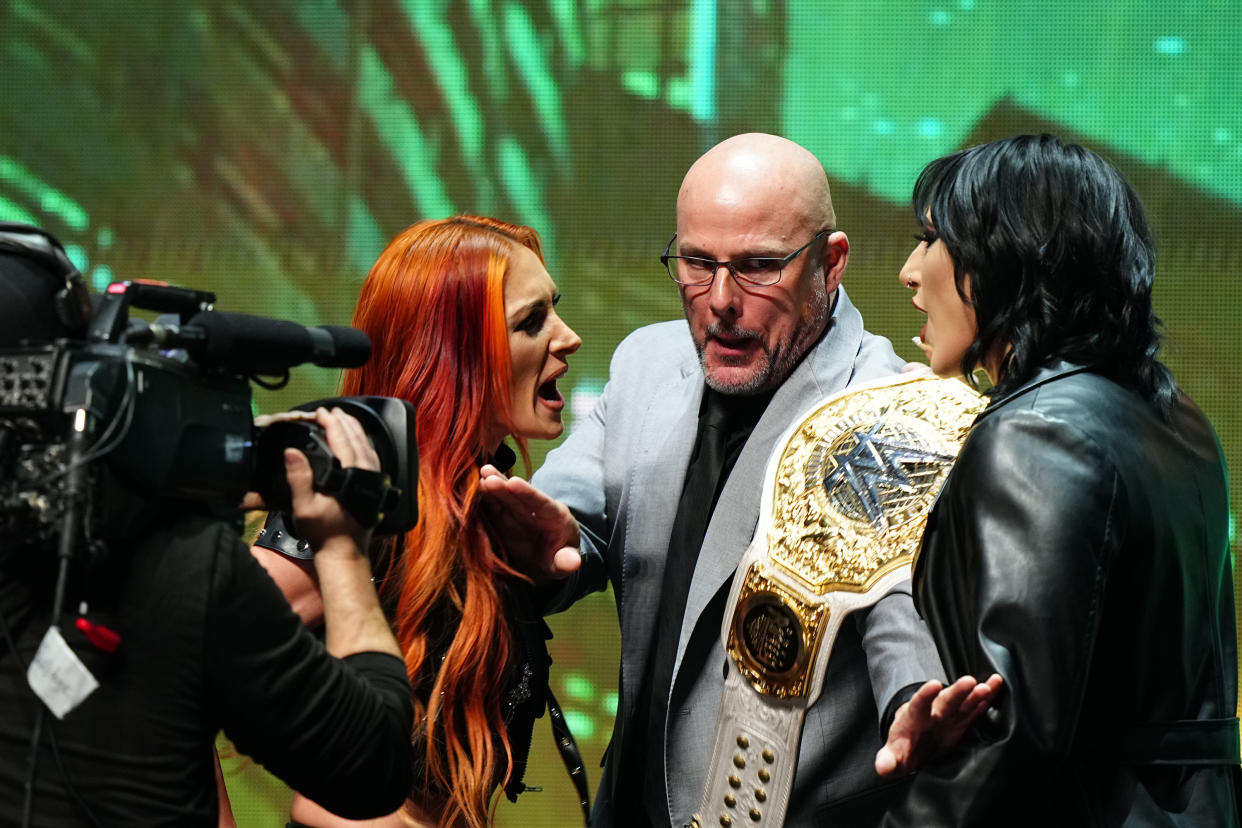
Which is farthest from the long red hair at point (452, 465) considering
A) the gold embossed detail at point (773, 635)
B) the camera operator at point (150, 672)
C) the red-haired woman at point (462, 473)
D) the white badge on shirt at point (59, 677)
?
the white badge on shirt at point (59, 677)

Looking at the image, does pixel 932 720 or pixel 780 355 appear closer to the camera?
pixel 932 720

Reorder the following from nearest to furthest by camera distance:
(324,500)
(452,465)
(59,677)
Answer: (59,677) → (324,500) → (452,465)

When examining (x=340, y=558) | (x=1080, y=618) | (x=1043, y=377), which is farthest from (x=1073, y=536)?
(x=340, y=558)

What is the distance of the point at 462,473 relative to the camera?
199 centimetres

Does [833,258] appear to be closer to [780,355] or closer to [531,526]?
[780,355]

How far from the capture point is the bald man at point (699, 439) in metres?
2.01

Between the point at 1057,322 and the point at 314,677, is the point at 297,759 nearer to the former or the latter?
the point at 314,677

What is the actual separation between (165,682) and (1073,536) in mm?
897

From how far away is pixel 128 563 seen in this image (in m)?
1.18

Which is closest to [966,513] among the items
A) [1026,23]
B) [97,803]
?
[97,803]

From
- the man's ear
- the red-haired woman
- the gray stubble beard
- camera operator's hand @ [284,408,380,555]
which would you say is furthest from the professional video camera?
the man's ear

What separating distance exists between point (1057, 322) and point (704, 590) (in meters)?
0.75

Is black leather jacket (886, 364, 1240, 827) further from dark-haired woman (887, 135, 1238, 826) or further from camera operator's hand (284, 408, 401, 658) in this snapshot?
camera operator's hand (284, 408, 401, 658)

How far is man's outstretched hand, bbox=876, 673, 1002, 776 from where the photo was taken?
4.35 ft
